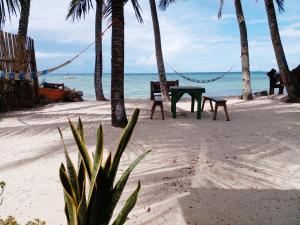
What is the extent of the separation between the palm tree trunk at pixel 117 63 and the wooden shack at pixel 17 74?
3.65m

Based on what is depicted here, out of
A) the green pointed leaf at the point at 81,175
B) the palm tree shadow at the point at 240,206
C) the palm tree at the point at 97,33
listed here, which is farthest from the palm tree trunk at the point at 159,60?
the green pointed leaf at the point at 81,175

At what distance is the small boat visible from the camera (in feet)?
44.9

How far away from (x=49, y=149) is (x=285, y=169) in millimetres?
3174

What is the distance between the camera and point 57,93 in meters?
13.9

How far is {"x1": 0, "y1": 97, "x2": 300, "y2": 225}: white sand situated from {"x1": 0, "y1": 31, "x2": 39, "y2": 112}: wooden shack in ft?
8.20

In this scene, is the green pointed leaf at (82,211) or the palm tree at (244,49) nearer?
the green pointed leaf at (82,211)

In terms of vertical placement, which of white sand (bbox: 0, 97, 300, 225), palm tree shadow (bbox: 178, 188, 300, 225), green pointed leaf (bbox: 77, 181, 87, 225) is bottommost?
palm tree shadow (bbox: 178, 188, 300, 225)

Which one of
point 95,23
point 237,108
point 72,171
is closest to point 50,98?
point 95,23

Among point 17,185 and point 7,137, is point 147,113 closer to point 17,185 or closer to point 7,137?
point 7,137

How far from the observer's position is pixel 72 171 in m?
2.19

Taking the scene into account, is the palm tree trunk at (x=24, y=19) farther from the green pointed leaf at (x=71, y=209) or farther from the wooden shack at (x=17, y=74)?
the green pointed leaf at (x=71, y=209)

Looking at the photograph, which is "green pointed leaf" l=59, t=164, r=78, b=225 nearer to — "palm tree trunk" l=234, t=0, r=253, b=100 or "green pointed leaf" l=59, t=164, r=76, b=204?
"green pointed leaf" l=59, t=164, r=76, b=204

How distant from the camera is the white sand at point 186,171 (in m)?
3.53

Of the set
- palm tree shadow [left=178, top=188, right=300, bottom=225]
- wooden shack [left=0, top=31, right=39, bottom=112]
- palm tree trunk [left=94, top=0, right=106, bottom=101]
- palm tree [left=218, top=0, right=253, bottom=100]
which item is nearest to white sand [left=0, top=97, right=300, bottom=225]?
palm tree shadow [left=178, top=188, right=300, bottom=225]
